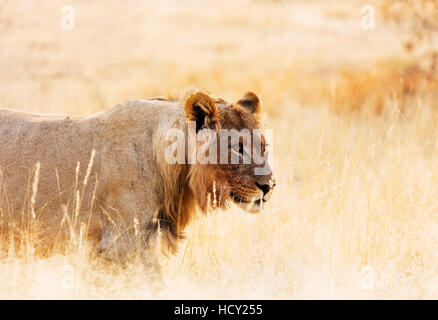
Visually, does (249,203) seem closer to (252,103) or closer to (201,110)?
(201,110)

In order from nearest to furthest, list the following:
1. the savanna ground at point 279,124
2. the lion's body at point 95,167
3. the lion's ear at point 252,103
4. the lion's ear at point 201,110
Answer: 1. the lion's ear at point 201,110
2. the lion's body at point 95,167
3. the savanna ground at point 279,124
4. the lion's ear at point 252,103

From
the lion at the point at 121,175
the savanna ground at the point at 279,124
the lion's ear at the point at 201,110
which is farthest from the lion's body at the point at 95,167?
the savanna ground at the point at 279,124

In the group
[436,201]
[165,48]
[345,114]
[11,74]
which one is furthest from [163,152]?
[165,48]

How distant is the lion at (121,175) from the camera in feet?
14.8

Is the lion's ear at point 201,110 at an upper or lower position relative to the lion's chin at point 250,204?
upper

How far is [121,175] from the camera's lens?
14.9 feet

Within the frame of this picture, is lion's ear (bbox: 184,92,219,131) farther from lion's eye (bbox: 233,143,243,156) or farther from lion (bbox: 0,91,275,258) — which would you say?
lion's eye (bbox: 233,143,243,156)

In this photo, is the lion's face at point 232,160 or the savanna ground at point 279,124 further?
the savanna ground at point 279,124

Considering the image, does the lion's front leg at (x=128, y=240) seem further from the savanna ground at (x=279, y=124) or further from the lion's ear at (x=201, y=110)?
the lion's ear at (x=201, y=110)

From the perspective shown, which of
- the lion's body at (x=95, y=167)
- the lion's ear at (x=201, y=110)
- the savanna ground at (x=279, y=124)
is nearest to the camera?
the lion's ear at (x=201, y=110)

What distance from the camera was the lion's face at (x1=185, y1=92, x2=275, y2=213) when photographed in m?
4.51

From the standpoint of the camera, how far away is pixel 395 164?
22.9ft

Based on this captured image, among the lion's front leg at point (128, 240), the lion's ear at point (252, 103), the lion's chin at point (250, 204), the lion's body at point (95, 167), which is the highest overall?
the lion's ear at point (252, 103)

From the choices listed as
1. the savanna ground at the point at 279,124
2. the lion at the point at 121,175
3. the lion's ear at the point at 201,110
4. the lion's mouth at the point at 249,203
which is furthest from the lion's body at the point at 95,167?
the lion's mouth at the point at 249,203
